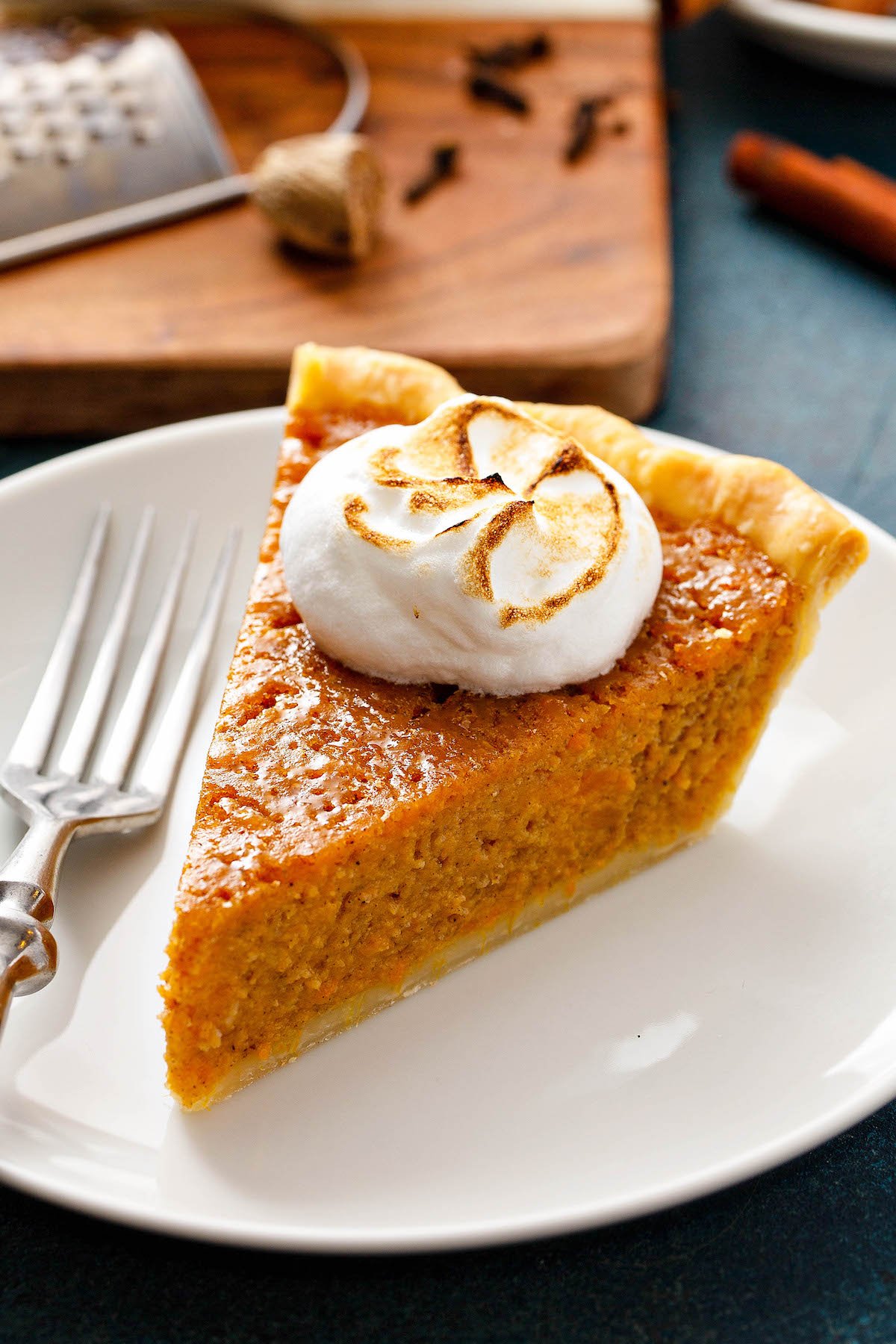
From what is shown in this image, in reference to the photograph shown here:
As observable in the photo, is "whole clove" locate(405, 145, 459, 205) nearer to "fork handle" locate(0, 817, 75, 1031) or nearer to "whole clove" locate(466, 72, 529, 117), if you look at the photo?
"whole clove" locate(466, 72, 529, 117)

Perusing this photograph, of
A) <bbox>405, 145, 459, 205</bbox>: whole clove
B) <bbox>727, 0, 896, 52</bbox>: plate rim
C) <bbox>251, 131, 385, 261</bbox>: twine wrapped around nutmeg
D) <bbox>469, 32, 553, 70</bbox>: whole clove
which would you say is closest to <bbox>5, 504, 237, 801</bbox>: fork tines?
<bbox>251, 131, 385, 261</bbox>: twine wrapped around nutmeg

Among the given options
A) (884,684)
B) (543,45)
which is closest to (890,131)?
(543,45)

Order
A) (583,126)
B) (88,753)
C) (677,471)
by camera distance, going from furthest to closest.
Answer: (583,126) < (677,471) < (88,753)

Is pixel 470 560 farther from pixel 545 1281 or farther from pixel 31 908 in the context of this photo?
pixel 545 1281

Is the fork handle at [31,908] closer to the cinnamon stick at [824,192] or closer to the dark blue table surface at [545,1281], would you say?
the dark blue table surface at [545,1281]

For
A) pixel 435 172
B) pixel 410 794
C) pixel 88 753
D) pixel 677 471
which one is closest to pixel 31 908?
pixel 88 753
